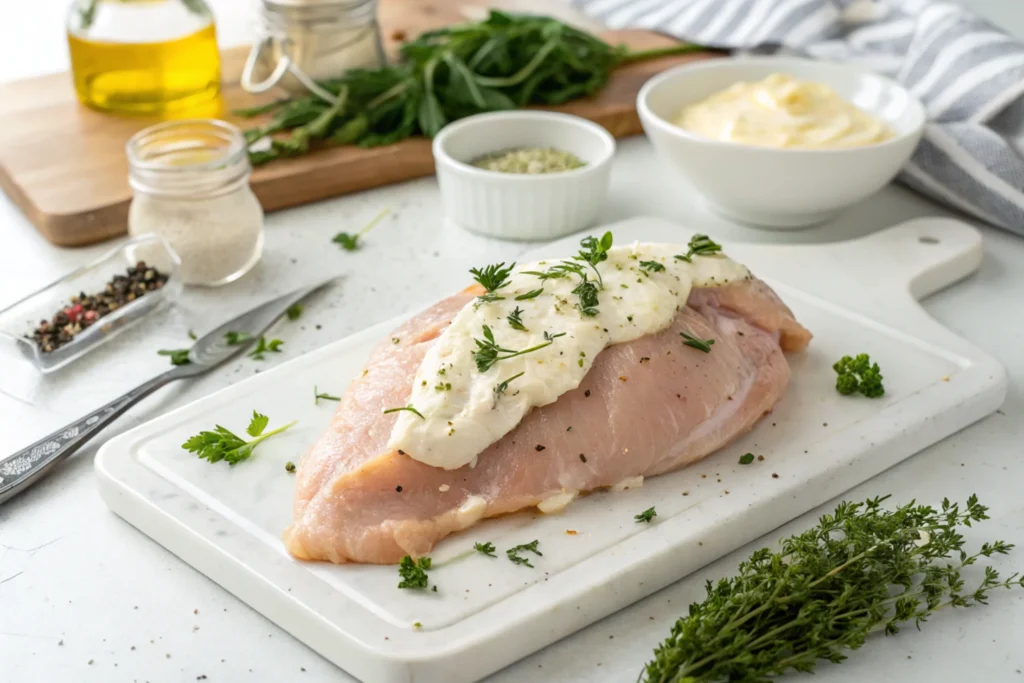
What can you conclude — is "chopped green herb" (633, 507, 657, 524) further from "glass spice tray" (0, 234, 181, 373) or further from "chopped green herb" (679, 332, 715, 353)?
"glass spice tray" (0, 234, 181, 373)

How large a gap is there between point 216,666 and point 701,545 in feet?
2.85

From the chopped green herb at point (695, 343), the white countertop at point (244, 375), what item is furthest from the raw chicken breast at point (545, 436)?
the white countertop at point (244, 375)

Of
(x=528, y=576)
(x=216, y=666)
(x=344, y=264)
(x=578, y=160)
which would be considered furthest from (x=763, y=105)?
(x=216, y=666)

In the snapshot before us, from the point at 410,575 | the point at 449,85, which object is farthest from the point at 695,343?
the point at 449,85

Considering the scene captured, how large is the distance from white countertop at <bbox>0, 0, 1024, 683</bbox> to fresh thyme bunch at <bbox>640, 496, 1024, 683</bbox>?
68 mm

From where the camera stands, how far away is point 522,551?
2043 mm

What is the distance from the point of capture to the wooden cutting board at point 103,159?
132 inches

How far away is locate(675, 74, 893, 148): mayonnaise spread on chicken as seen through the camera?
3.23 metres

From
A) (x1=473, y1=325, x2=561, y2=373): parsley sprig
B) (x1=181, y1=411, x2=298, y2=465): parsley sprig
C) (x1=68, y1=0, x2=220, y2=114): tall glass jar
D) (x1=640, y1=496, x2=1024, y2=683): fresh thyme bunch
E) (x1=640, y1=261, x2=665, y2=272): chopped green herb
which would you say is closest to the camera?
(x1=640, y1=496, x2=1024, y2=683): fresh thyme bunch

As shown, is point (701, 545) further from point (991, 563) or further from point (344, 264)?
point (344, 264)

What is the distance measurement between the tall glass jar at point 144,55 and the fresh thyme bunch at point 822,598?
105 inches

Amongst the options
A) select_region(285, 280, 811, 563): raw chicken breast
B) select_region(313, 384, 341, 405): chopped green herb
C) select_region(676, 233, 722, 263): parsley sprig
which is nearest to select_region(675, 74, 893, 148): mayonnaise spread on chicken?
select_region(676, 233, 722, 263): parsley sprig

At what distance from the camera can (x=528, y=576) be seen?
198 cm

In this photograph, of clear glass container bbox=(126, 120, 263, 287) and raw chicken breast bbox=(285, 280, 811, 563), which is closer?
raw chicken breast bbox=(285, 280, 811, 563)
